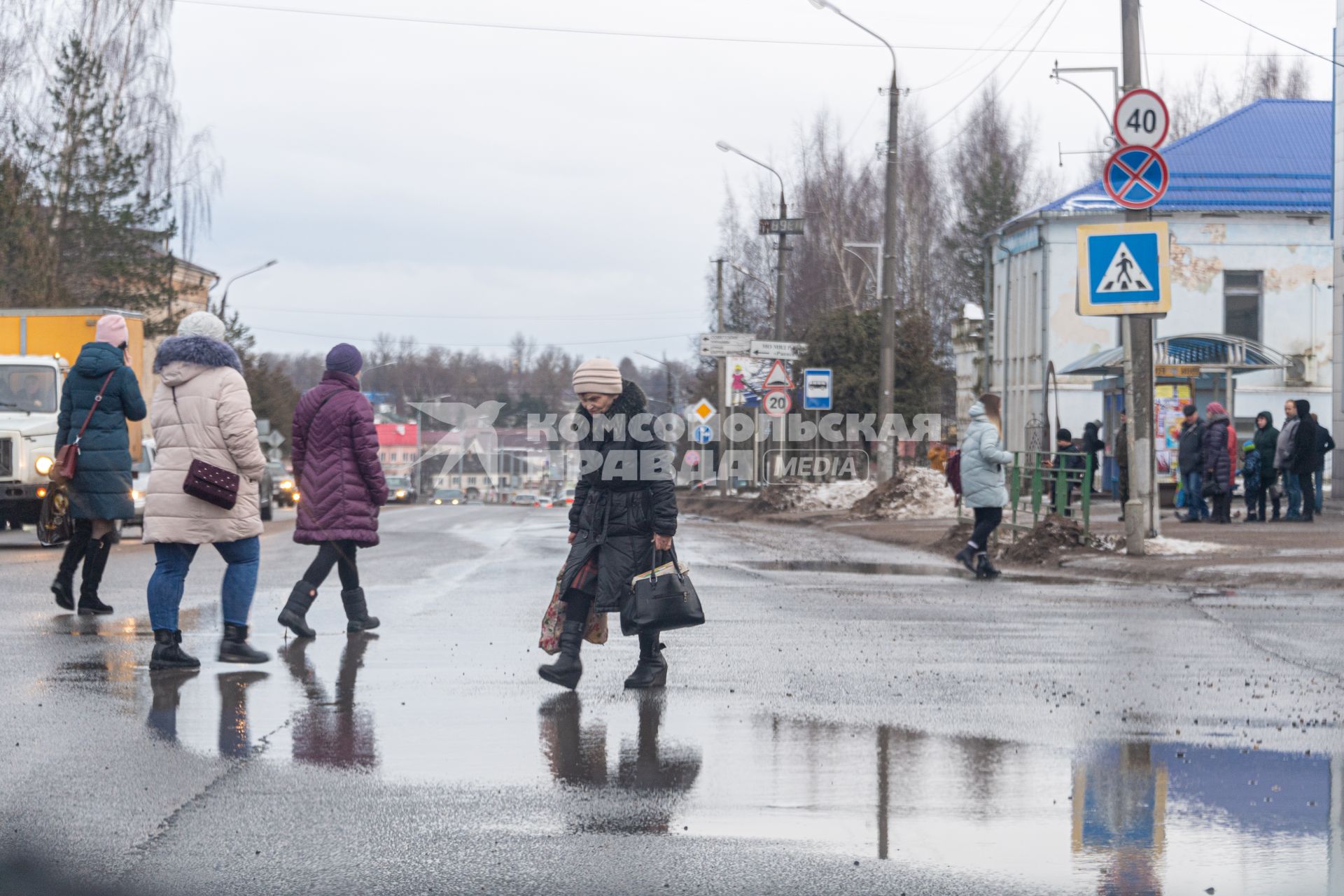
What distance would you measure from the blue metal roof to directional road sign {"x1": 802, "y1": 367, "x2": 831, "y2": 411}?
12934mm

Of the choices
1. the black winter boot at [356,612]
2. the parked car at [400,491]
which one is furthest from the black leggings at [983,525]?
the parked car at [400,491]

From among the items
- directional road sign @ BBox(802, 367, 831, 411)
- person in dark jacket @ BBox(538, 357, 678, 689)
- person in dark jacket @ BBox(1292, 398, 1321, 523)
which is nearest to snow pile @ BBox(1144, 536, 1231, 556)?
person in dark jacket @ BBox(1292, 398, 1321, 523)

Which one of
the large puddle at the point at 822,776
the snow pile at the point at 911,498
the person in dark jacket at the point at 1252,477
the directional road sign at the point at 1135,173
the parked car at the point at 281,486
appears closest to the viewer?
the large puddle at the point at 822,776

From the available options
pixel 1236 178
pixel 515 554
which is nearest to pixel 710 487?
pixel 1236 178

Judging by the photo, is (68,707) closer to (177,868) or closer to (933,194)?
(177,868)

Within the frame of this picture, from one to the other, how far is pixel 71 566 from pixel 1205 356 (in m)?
22.3

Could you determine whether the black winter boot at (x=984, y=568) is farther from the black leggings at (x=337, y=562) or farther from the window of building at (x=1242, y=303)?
the window of building at (x=1242, y=303)

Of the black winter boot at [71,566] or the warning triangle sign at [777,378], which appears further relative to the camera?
the warning triangle sign at [777,378]

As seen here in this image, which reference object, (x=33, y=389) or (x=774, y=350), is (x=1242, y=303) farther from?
(x=33, y=389)

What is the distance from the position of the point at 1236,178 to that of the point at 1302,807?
41.1 m

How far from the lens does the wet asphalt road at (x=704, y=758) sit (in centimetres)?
488

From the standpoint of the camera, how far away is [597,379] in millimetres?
8109

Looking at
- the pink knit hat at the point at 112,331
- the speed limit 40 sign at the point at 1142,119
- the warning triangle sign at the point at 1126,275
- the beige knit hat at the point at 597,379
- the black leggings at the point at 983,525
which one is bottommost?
the black leggings at the point at 983,525

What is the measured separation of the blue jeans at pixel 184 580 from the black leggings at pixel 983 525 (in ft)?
26.6
